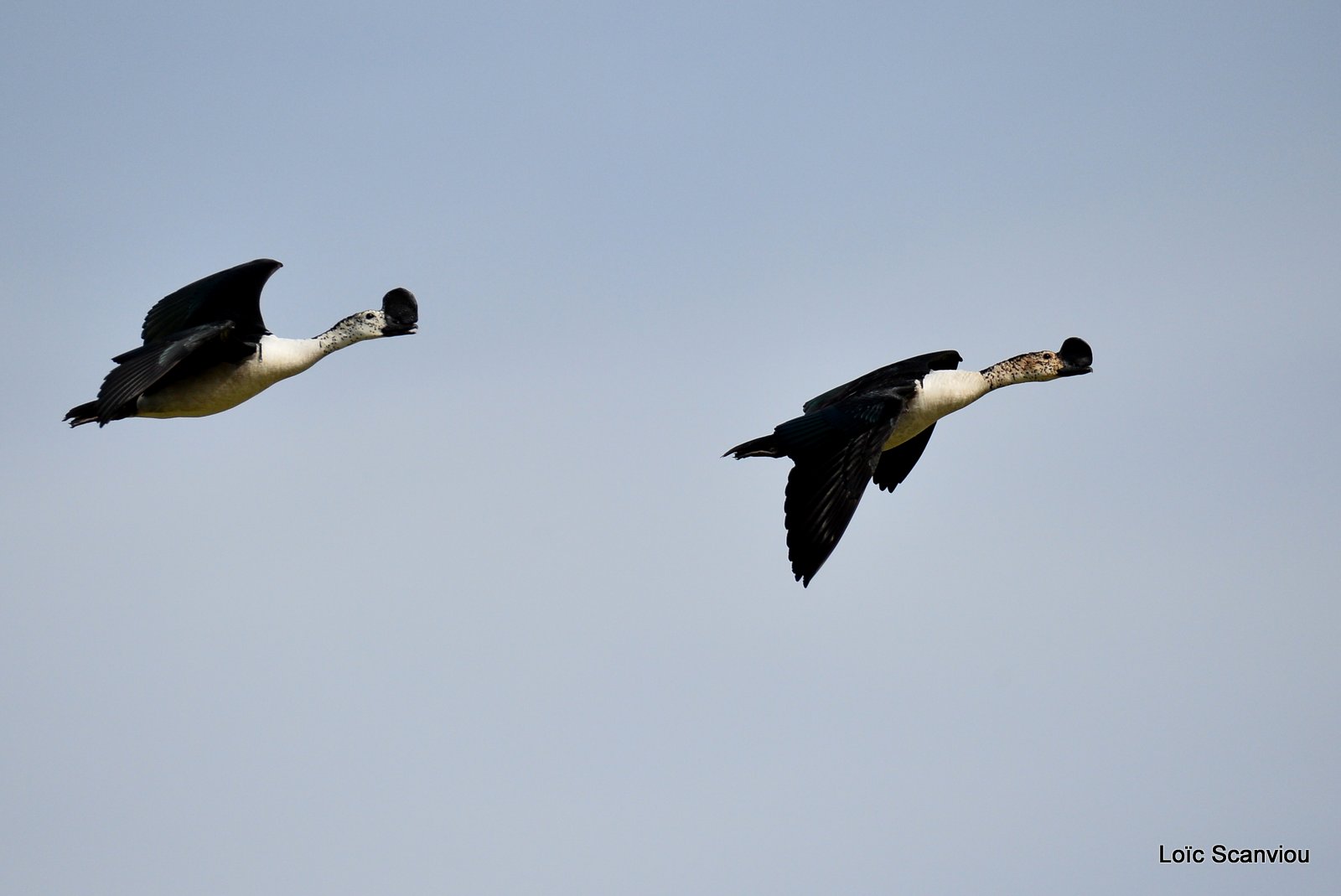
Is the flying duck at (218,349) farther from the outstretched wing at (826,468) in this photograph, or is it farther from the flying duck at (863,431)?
the outstretched wing at (826,468)

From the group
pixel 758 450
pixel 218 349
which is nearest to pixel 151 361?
pixel 218 349

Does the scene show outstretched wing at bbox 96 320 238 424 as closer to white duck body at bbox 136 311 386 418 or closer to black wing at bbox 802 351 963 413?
white duck body at bbox 136 311 386 418

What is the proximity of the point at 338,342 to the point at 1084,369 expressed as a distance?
7675 millimetres

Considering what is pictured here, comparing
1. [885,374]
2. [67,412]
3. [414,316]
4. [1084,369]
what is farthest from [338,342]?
[1084,369]

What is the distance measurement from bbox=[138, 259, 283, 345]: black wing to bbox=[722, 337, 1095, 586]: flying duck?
484 cm

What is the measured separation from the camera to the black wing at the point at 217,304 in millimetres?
17359

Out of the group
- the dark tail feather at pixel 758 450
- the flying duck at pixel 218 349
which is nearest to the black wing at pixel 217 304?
the flying duck at pixel 218 349

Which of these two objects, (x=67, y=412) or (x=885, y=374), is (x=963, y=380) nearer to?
(x=885, y=374)

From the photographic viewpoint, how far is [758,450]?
1694cm

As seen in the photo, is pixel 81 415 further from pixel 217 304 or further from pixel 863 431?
pixel 863 431

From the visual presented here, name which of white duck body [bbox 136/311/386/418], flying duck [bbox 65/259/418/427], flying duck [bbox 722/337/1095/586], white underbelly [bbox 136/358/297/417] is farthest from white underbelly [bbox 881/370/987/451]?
white underbelly [bbox 136/358/297/417]

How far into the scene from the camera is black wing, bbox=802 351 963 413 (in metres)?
17.3

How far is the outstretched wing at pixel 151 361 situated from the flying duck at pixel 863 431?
5031 mm

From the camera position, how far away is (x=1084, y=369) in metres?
19.1
